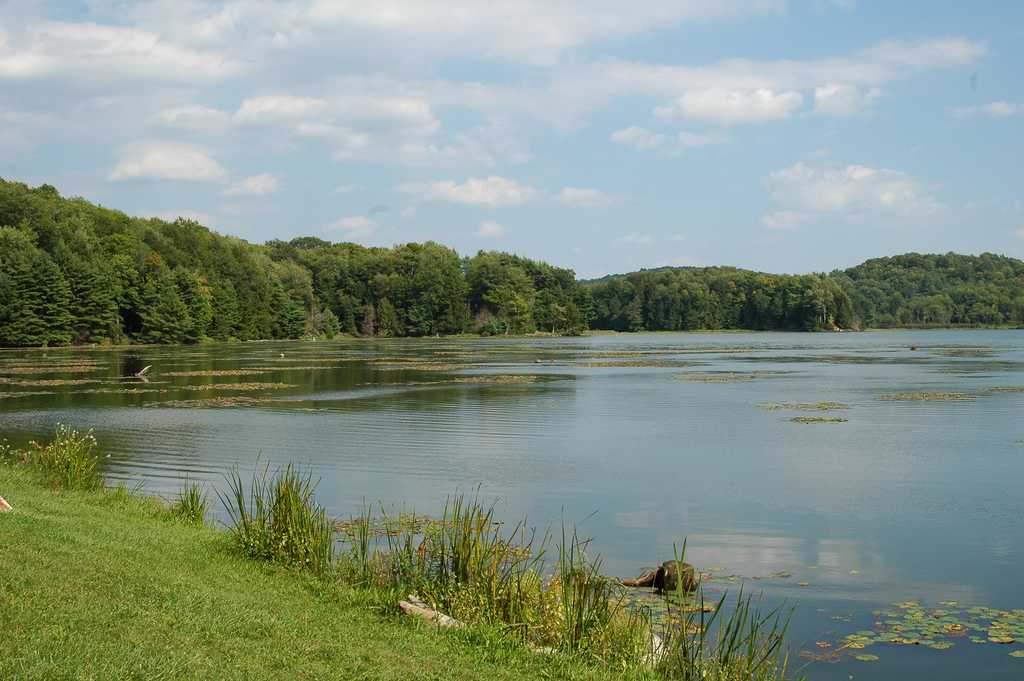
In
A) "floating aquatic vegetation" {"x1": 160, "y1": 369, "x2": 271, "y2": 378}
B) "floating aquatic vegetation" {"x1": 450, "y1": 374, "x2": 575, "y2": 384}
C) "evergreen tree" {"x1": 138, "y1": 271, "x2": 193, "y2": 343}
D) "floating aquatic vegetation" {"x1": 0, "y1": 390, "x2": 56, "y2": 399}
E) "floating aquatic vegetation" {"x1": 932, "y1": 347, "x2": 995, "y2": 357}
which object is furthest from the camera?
"evergreen tree" {"x1": 138, "y1": 271, "x2": 193, "y2": 343}

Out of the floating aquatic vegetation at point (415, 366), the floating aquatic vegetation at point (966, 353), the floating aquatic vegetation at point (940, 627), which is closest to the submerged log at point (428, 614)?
the floating aquatic vegetation at point (940, 627)

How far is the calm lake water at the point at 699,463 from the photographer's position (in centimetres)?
1159

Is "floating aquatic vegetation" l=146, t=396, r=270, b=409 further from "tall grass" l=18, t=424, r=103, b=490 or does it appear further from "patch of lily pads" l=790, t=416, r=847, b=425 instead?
"patch of lily pads" l=790, t=416, r=847, b=425

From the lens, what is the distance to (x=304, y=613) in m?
8.33

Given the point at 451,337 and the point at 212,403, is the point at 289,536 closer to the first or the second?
the point at 212,403

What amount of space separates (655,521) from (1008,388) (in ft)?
100

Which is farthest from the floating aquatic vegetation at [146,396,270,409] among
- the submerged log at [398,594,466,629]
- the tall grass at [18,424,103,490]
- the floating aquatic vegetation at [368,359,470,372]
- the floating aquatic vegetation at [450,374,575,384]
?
the submerged log at [398,594,466,629]

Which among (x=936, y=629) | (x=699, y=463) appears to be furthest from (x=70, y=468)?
(x=699, y=463)

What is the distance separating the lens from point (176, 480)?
60.8ft

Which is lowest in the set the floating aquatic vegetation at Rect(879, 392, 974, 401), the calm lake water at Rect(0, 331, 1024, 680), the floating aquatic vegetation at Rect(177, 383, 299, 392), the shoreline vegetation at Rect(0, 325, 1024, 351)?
the calm lake water at Rect(0, 331, 1024, 680)

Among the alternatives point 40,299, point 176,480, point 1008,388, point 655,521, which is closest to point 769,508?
point 655,521

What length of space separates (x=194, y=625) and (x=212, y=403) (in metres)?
28.8

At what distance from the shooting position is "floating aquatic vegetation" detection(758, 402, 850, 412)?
106 ft

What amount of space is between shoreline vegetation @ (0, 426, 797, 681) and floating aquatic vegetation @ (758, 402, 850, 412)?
73.7 ft
